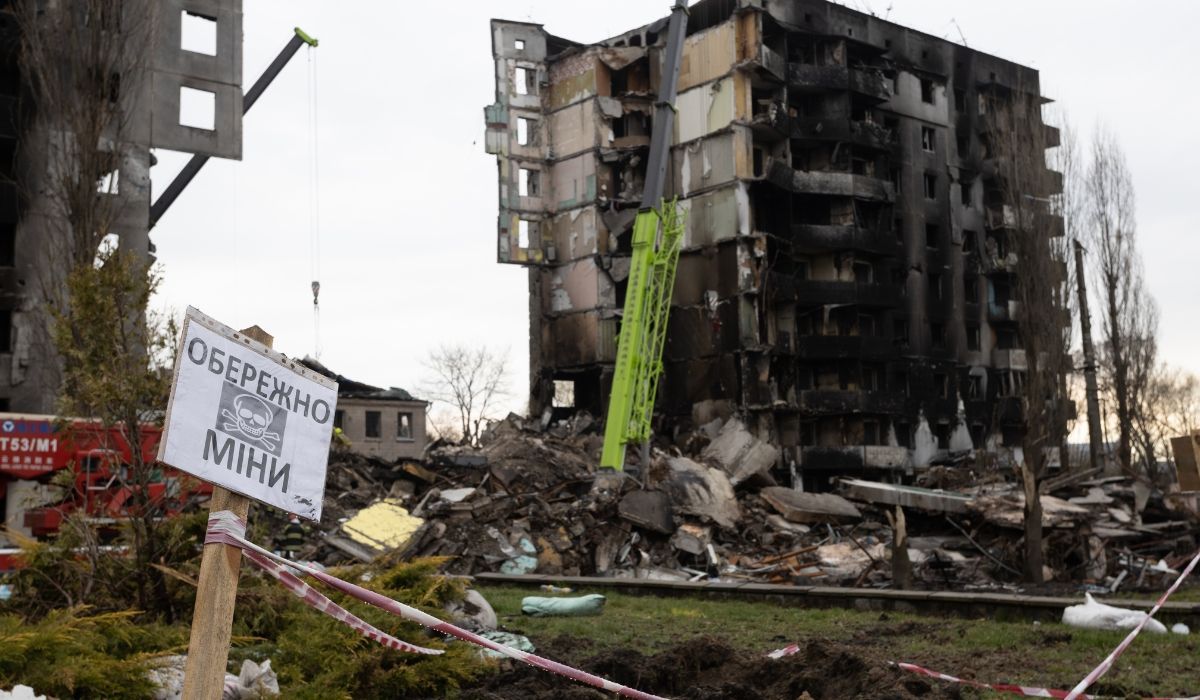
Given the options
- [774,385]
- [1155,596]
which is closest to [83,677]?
[1155,596]

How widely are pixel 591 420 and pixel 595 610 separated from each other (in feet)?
120

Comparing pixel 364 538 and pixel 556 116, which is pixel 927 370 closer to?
pixel 556 116

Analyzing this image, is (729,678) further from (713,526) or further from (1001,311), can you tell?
(1001,311)

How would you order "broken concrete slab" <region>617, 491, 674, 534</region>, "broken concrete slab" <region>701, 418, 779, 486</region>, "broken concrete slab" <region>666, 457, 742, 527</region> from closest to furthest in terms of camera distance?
"broken concrete slab" <region>617, 491, 674, 534</region>, "broken concrete slab" <region>666, 457, 742, 527</region>, "broken concrete slab" <region>701, 418, 779, 486</region>

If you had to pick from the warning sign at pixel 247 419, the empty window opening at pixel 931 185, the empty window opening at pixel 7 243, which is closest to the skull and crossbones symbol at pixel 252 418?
the warning sign at pixel 247 419

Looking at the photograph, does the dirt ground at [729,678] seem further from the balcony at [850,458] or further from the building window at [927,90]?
the building window at [927,90]

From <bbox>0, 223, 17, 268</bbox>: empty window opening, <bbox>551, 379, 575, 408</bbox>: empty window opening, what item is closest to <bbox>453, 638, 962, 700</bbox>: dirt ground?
<bbox>0, 223, 17, 268</bbox>: empty window opening

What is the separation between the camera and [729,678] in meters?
8.91

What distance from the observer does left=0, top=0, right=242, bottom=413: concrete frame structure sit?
3547 centimetres

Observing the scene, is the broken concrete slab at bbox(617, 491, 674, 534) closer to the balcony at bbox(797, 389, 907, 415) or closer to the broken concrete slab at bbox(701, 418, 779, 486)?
the broken concrete slab at bbox(701, 418, 779, 486)

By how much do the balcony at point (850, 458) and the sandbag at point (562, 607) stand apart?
35.9 meters

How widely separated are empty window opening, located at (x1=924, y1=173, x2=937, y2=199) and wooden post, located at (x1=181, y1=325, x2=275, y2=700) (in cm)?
5760

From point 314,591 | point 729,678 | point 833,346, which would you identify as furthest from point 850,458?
point 314,591

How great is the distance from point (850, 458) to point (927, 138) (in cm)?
1861
